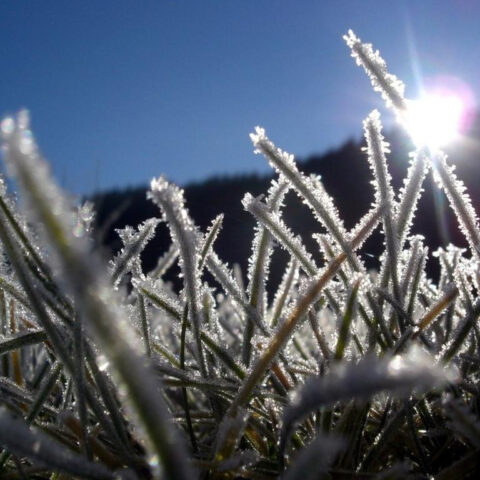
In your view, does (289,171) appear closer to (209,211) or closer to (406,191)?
(406,191)

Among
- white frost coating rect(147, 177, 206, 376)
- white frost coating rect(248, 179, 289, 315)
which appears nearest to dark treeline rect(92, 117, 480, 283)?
white frost coating rect(248, 179, 289, 315)

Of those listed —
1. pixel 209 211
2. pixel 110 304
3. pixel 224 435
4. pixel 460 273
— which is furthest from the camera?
pixel 209 211

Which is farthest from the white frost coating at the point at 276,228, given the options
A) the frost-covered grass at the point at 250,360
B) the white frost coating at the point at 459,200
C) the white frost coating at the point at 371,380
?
the white frost coating at the point at 371,380

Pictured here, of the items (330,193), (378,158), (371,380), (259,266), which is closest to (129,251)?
(259,266)

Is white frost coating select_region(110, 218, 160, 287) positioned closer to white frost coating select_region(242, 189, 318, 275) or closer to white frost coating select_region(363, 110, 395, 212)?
white frost coating select_region(242, 189, 318, 275)

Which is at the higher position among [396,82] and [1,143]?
[396,82]

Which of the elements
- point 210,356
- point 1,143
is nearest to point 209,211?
point 210,356
